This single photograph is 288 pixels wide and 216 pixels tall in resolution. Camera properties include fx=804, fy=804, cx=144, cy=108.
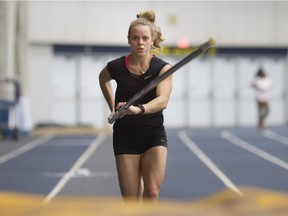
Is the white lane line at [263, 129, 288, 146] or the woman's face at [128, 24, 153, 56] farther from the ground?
the woman's face at [128, 24, 153, 56]

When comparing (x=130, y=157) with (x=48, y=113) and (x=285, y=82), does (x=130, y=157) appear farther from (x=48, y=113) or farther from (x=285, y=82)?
(x=285, y=82)

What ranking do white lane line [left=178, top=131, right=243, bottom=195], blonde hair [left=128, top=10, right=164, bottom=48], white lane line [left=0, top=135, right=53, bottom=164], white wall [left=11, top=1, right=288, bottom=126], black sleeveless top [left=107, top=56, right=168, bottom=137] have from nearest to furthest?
blonde hair [left=128, top=10, right=164, bottom=48], black sleeveless top [left=107, top=56, right=168, bottom=137], white lane line [left=178, top=131, right=243, bottom=195], white lane line [left=0, top=135, right=53, bottom=164], white wall [left=11, top=1, right=288, bottom=126]

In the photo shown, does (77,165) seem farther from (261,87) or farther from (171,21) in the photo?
(171,21)

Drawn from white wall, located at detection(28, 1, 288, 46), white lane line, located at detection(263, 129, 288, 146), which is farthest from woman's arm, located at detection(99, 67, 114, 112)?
white wall, located at detection(28, 1, 288, 46)

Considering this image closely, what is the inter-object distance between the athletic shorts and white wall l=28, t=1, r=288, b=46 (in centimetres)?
2100

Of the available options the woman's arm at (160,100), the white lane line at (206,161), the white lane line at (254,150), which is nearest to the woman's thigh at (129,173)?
the woman's arm at (160,100)

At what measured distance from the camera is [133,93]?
4.07 meters

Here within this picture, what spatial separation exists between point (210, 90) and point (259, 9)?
10.1 feet

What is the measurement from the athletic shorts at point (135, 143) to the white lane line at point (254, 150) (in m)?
7.59

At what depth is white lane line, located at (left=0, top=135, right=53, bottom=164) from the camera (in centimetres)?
A: 1366

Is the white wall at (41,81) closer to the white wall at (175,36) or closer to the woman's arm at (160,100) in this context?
the white wall at (175,36)

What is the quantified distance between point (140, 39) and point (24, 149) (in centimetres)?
1201

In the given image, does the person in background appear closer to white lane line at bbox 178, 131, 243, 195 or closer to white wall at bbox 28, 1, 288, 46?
white lane line at bbox 178, 131, 243, 195

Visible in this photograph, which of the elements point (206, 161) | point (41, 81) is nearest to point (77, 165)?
point (206, 161)
